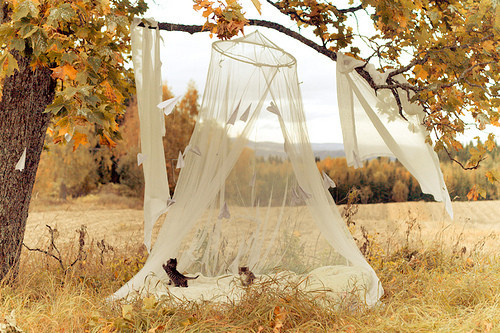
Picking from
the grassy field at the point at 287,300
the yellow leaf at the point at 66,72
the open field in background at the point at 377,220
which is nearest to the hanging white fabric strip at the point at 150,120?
the yellow leaf at the point at 66,72

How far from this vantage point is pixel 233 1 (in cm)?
247

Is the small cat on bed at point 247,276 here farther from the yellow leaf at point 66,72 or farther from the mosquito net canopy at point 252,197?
the yellow leaf at point 66,72

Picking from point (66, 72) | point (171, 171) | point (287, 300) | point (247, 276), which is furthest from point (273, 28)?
point (171, 171)

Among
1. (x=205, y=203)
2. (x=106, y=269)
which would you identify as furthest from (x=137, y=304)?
(x=106, y=269)

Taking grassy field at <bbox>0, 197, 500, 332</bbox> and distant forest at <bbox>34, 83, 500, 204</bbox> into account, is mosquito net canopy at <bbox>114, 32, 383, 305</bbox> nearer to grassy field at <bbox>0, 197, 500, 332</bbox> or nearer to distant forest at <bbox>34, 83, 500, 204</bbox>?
grassy field at <bbox>0, 197, 500, 332</bbox>

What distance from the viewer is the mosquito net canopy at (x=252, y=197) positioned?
9.88ft

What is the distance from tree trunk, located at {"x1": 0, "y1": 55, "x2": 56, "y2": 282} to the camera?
3.27m

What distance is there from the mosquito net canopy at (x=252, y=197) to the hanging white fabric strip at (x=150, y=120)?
0.74ft

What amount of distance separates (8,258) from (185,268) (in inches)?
51.2

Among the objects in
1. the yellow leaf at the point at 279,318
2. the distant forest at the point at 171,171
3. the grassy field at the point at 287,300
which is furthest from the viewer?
the distant forest at the point at 171,171

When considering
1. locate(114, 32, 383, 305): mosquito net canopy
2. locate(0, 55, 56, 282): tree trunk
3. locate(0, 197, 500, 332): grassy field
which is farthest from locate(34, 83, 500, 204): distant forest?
locate(0, 55, 56, 282): tree trunk

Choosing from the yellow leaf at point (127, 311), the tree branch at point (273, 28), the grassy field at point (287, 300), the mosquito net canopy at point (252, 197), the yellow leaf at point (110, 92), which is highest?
the tree branch at point (273, 28)

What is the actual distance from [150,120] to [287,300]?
1.39 m

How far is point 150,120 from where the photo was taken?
9.48 feet
